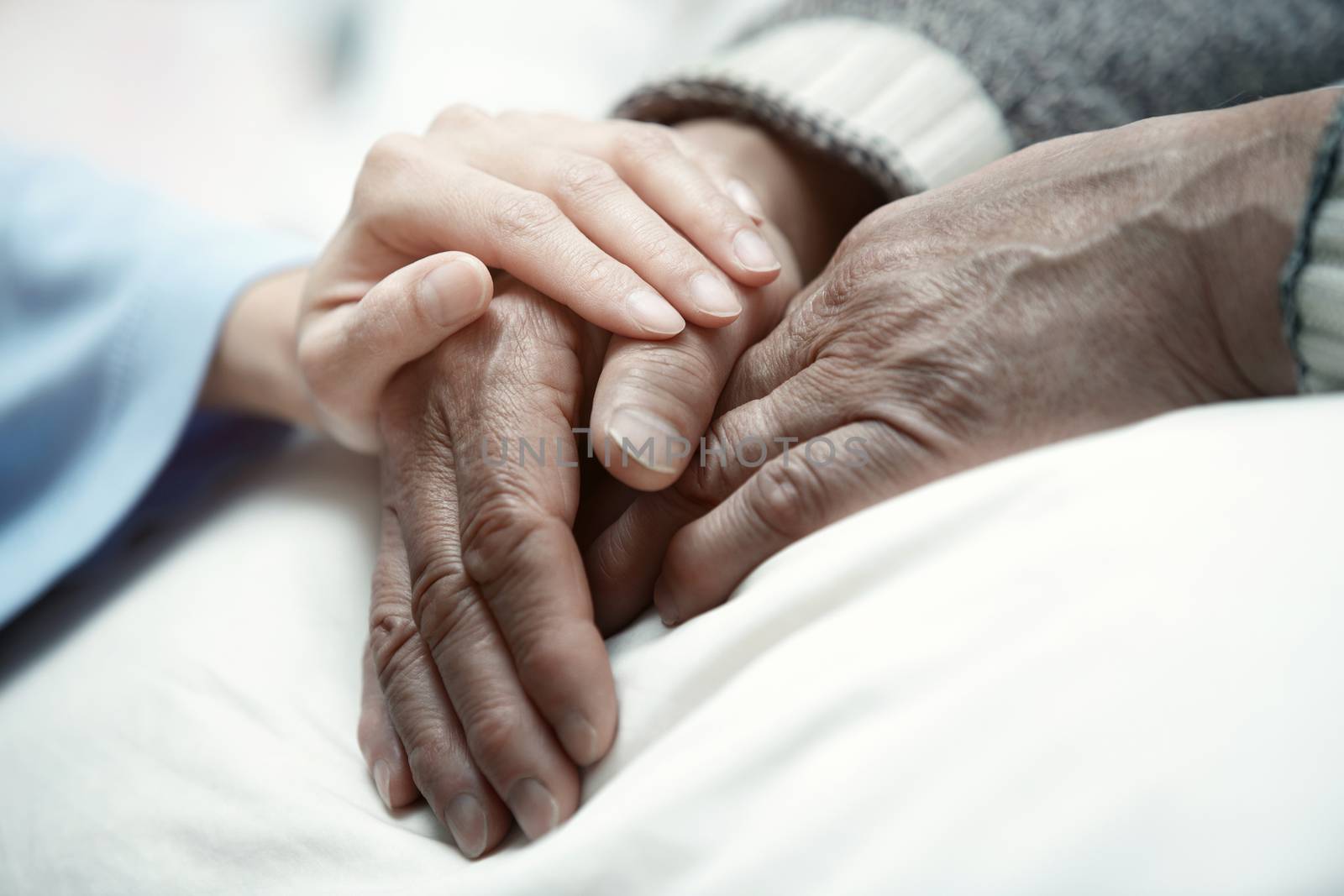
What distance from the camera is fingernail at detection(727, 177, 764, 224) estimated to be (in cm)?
62

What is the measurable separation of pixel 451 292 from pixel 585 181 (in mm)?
125

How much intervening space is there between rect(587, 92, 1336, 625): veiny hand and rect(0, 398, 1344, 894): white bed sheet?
3 cm

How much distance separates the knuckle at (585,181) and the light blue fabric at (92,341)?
1.19 ft

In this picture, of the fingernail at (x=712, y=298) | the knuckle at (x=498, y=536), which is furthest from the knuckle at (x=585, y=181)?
the knuckle at (x=498, y=536)

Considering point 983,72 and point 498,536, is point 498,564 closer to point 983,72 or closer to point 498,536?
point 498,536

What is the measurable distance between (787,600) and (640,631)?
12 centimetres

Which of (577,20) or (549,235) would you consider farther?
(577,20)

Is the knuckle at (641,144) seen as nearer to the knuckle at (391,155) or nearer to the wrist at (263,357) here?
the knuckle at (391,155)

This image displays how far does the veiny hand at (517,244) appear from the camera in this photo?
20.6 inches

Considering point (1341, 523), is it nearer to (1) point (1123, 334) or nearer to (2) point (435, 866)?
(1) point (1123, 334)

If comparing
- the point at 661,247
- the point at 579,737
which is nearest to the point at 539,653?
the point at 579,737

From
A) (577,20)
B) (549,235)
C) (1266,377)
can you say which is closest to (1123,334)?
(1266,377)

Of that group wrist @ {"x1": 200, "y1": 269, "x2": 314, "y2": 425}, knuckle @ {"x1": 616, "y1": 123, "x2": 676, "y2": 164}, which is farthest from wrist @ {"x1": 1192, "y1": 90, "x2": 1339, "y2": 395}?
wrist @ {"x1": 200, "y1": 269, "x2": 314, "y2": 425}

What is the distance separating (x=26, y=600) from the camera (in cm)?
69
